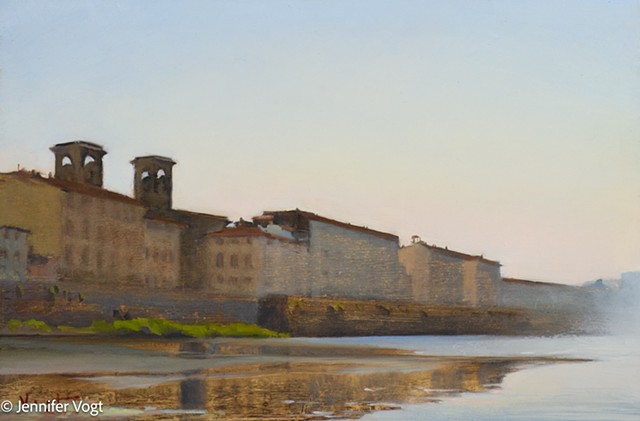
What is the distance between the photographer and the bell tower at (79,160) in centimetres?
668

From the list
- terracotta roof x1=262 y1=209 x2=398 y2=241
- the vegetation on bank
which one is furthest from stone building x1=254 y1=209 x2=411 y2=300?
the vegetation on bank

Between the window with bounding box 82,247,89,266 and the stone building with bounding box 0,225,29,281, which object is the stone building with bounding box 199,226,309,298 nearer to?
the window with bounding box 82,247,89,266

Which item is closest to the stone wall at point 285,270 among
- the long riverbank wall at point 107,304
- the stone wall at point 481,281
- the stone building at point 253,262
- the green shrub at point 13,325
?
the stone building at point 253,262

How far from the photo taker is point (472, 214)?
696cm

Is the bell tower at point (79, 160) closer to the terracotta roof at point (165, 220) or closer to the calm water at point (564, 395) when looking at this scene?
the terracotta roof at point (165, 220)

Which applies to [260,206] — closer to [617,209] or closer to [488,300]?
[617,209]

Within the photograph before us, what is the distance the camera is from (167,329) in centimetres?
930

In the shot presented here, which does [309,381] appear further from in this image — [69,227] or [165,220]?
[69,227]

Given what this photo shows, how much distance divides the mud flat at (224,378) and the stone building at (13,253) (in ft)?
1.68

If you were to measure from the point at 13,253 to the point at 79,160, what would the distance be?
0.89m

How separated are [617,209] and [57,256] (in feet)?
16.8

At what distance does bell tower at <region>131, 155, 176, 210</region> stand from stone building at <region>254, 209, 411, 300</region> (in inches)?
32.1

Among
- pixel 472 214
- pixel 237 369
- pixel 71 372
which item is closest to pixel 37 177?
pixel 71 372

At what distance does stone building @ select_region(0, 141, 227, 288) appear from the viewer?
6.94m
